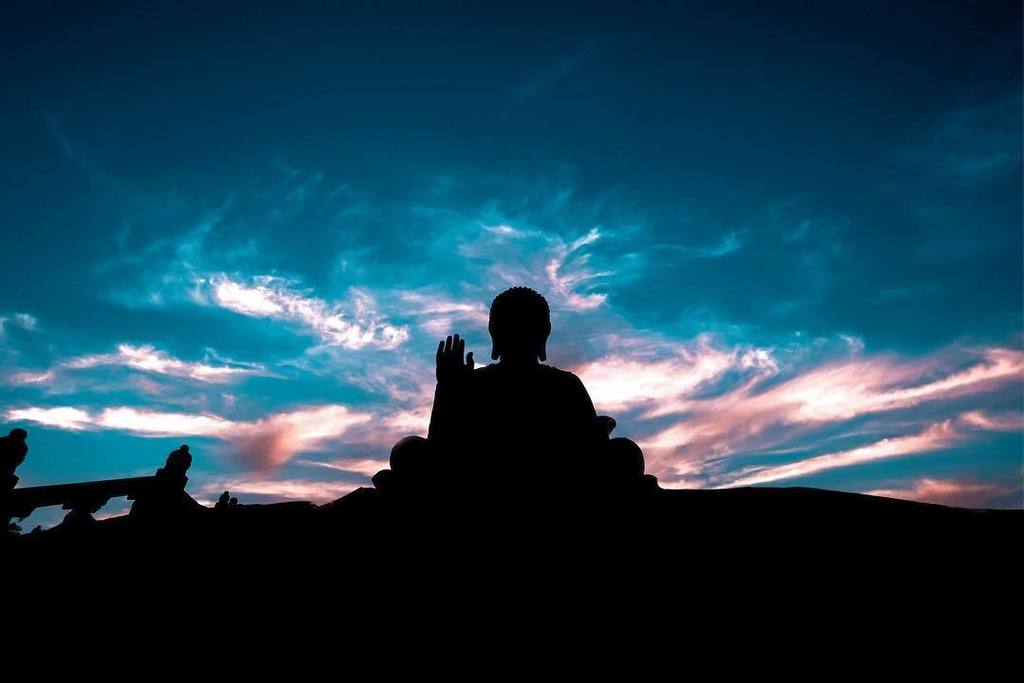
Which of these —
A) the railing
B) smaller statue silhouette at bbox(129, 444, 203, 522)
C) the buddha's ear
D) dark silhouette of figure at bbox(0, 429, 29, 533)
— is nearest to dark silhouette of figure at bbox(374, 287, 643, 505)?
the buddha's ear

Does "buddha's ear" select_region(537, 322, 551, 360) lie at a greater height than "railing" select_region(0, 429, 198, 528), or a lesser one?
greater

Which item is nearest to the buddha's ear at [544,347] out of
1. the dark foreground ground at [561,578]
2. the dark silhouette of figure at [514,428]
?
the dark silhouette of figure at [514,428]

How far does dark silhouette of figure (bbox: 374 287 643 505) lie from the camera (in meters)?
3.22

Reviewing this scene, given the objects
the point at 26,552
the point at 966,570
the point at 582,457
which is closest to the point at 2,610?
the point at 26,552

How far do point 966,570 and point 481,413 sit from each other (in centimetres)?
317

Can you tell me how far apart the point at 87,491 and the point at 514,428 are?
20.9 ft

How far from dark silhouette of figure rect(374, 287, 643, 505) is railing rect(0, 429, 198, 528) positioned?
207 cm

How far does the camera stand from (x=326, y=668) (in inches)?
97.5

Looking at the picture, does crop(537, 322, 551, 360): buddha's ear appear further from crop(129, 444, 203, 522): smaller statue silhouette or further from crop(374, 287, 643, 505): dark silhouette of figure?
crop(129, 444, 203, 522): smaller statue silhouette

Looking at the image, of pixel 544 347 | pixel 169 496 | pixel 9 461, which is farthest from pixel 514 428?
pixel 9 461

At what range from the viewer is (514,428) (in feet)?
12.7

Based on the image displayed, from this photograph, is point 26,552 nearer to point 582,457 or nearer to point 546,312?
point 582,457

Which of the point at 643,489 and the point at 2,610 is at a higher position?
the point at 643,489

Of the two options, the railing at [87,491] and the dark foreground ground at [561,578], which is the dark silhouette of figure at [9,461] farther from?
the dark foreground ground at [561,578]
